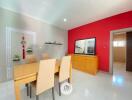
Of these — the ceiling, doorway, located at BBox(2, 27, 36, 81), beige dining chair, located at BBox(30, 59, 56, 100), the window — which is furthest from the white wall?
the window

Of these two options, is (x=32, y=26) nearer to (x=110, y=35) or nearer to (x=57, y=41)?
(x=57, y=41)

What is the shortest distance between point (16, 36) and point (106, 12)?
143 inches

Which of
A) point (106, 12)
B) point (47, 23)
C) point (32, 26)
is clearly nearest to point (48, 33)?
point (47, 23)

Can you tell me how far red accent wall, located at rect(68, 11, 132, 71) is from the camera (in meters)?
3.36

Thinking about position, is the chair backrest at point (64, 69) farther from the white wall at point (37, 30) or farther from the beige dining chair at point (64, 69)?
the white wall at point (37, 30)

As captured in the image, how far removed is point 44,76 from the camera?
1.76 metres

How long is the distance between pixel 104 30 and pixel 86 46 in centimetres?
120

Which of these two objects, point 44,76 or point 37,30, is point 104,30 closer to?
point 37,30

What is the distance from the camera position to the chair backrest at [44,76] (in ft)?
5.50

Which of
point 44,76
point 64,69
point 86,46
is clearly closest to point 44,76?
point 44,76

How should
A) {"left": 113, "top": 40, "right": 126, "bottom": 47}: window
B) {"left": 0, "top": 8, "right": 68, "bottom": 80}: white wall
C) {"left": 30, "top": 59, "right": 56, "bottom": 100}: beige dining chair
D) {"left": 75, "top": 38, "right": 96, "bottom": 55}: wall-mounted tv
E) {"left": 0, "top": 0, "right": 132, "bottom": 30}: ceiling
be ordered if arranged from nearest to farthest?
1. {"left": 30, "top": 59, "right": 56, "bottom": 100}: beige dining chair
2. {"left": 0, "top": 0, "right": 132, "bottom": 30}: ceiling
3. {"left": 0, "top": 8, "right": 68, "bottom": 80}: white wall
4. {"left": 75, "top": 38, "right": 96, "bottom": 55}: wall-mounted tv
5. {"left": 113, "top": 40, "right": 126, "bottom": 47}: window

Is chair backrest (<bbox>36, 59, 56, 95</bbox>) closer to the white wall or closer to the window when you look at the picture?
the white wall

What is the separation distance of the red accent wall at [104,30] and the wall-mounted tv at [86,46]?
0.64ft

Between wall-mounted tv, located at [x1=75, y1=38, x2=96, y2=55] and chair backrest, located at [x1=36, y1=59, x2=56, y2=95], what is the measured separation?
302 centimetres
